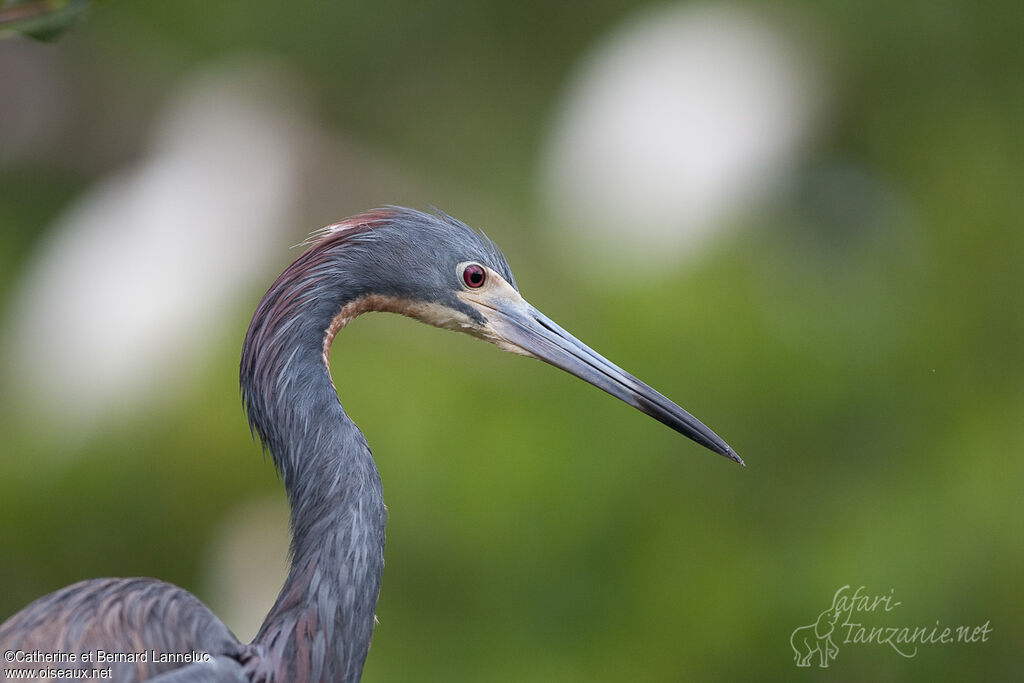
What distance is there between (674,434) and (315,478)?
350cm

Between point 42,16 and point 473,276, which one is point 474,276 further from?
point 42,16

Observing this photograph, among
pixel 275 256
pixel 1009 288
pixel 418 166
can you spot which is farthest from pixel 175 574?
pixel 1009 288

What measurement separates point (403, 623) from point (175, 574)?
1.13m

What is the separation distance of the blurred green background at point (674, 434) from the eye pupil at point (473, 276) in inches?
116

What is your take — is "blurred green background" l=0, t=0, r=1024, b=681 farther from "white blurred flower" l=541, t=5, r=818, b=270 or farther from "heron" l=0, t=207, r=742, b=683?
"heron" l=0, t=207, r=742, b=683

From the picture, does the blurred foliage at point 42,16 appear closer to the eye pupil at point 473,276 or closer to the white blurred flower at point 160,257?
the eye pupil at point 473,276

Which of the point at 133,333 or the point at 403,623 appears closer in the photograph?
the point at 403,623

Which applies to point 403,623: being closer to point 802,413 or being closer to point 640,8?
point 802,413

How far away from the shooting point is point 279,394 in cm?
174

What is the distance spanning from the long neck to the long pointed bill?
0.29 meters

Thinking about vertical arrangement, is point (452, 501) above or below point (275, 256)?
below

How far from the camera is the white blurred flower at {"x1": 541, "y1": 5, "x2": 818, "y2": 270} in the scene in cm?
559

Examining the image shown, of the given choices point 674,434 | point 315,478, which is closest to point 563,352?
point 315,478

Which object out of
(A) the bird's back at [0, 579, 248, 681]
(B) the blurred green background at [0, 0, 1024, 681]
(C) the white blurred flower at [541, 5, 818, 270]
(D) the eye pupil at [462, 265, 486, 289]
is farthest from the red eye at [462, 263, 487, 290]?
(C) the white blurred flower at [541, 5, 818, 270]
